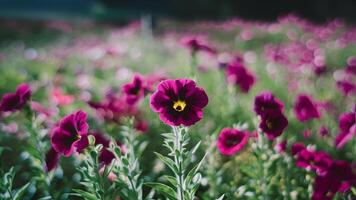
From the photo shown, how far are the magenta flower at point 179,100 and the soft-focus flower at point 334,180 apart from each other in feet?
2.14

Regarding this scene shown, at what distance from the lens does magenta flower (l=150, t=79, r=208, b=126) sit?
147cm

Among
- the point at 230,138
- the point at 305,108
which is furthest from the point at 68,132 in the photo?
the point at 305,108

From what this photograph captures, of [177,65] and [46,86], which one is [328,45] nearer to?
[177,65]

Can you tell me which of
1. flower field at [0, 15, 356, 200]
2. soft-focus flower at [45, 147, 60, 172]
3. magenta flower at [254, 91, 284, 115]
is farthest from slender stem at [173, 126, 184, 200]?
soft-focus flower at [45, 147, 60, 172]

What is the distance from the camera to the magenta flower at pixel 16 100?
190 cm

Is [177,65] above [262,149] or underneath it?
underneath

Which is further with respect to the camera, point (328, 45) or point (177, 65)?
point (328, 45)

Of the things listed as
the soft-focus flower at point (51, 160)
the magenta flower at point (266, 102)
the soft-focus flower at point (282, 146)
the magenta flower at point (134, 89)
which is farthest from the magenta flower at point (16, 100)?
the soft-focus flower at point (282, 146)

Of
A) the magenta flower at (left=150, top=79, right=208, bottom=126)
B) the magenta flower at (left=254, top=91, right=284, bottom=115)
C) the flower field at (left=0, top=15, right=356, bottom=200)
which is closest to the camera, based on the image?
the magenta flower at (left=150, top=79, right=208, bottom=126)

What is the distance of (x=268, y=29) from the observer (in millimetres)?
9359

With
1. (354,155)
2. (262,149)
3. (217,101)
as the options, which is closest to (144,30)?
(217,101)

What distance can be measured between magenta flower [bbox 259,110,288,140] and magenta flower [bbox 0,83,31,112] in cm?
111

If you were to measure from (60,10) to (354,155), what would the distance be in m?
24.2

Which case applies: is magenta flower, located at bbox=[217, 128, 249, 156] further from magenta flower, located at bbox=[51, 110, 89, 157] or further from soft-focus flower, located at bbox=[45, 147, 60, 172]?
soft-focus flower, located at bbox=[45, 147, 60, 172]
